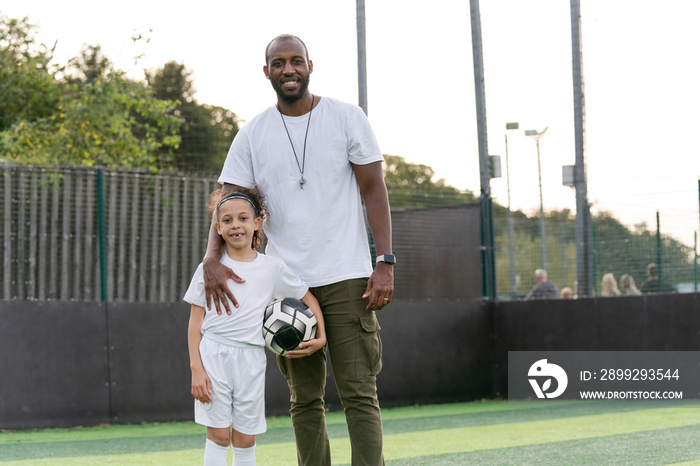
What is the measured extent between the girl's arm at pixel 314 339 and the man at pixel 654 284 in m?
7.00

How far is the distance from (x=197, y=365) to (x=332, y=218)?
0.78 metres

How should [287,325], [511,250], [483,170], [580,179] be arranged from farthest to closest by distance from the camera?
[483,170] < [580,179] < [511,250] < [287,325]

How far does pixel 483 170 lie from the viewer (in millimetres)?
11508

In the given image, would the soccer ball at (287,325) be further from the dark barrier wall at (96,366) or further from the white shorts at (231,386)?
the dark barrier wall at (96,366)

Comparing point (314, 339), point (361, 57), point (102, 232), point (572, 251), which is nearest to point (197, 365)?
point (314, 339)

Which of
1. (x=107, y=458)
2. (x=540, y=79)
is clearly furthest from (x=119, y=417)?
(x=540, y=79)

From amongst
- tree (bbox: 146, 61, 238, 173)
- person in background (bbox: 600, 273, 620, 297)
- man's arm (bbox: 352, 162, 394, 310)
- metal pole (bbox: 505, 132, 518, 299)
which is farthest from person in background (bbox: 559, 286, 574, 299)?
tree (bbox: 146, 61, 238, 173)

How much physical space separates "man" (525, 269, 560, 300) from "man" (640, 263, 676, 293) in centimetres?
100

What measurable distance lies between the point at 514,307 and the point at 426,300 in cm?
105

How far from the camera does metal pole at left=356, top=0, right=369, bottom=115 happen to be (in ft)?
38.0

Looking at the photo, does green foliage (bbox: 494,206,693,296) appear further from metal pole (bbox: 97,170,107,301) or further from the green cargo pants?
the green cargo pants

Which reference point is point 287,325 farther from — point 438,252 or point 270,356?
point 438,252

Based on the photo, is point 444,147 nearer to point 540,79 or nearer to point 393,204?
point 540,79

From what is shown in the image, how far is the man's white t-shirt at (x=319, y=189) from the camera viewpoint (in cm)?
391
